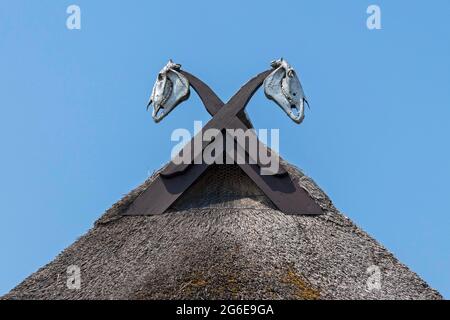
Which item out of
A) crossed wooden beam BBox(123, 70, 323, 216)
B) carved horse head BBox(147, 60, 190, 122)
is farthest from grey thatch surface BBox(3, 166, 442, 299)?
carved horse head BBox(147, 60, 190, 122)

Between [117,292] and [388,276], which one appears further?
[388,276]

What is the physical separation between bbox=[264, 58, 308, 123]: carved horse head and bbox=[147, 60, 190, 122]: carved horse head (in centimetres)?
147

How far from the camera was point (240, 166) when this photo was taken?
20828 millimetres

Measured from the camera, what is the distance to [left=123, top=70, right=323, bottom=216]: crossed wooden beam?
2045cm

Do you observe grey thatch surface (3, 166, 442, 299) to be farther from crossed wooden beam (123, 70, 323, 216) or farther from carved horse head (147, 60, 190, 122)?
carved horse head (147, 60, 190, 122)

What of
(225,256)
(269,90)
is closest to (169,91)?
(269,90)

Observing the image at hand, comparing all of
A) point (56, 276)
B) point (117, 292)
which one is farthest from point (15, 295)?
point (117, 292)

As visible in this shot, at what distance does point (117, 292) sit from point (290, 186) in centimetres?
384

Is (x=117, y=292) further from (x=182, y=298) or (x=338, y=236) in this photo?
(x=338, y=236)

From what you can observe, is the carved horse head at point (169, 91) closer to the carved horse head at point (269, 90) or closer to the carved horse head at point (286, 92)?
the carved horse head at point (269, 90)

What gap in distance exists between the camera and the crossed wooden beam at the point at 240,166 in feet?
67.1

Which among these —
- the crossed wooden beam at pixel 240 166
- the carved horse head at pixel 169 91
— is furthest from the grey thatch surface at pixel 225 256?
the carved horse head at pixel 169 91
